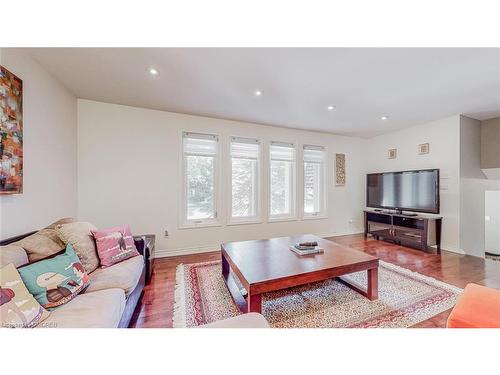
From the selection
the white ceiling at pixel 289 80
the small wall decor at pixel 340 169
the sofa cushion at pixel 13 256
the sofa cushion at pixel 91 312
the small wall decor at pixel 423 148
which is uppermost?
the white ceiling at pixel 289 80

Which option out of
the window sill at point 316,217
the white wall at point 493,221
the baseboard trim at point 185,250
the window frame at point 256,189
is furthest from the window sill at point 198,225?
the white wall at point 493,221

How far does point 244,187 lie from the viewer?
385 cm

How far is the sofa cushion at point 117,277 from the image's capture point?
1.48 meters

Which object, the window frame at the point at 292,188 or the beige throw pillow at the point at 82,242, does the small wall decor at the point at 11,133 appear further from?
the window frame at the point at 292,188

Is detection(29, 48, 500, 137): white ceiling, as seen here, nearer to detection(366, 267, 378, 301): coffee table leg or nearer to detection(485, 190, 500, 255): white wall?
detection(485, 190, 500, 255): white wall

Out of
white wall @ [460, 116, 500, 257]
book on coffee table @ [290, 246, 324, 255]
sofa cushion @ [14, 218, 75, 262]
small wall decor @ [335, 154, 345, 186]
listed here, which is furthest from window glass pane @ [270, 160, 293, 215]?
sofa cushion @ [14, 218, 75, 262]

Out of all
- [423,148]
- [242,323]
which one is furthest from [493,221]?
[242,323]

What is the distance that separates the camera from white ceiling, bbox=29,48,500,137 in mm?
1821

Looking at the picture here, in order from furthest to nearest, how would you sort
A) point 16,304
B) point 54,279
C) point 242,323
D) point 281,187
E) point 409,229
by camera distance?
1. point 281,187
2. point 409,229
3. point 54,279
4. point 16,304
5. point 242,323

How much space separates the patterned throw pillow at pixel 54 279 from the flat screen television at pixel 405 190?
4903mm

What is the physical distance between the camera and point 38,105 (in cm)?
201

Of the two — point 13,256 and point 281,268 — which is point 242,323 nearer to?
point 281,268

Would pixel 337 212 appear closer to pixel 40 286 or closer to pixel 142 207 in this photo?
pixel 142 207

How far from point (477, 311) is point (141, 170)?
145 inches
